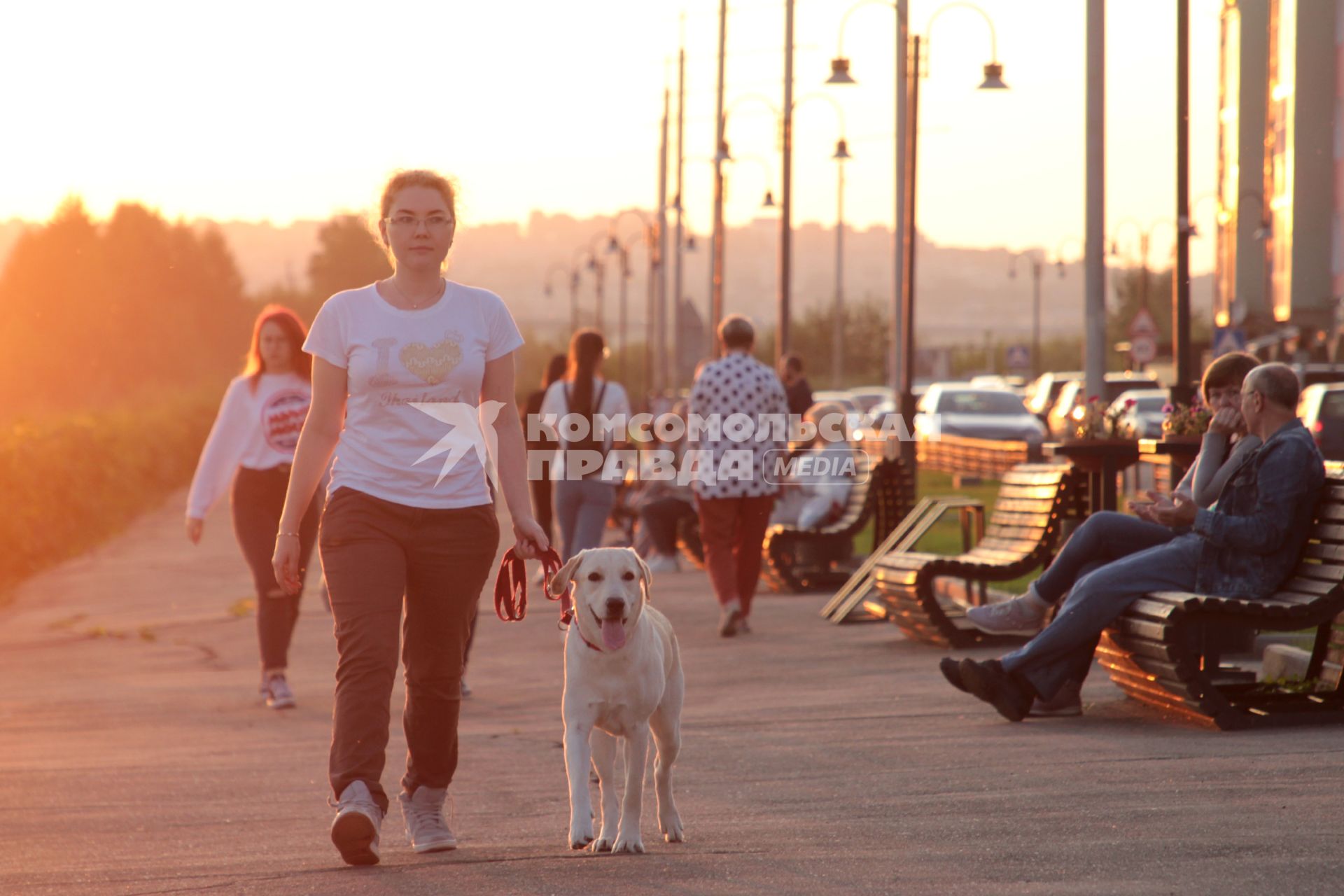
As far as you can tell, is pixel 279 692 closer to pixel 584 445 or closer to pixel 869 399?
pixel 584 445

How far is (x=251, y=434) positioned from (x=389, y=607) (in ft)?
15.9

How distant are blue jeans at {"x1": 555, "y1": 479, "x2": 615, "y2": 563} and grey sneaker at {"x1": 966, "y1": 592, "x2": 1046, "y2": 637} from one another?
4572 mm

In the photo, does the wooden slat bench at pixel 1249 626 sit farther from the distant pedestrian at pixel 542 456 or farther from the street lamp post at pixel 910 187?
the street lamp post at pixel 910 187

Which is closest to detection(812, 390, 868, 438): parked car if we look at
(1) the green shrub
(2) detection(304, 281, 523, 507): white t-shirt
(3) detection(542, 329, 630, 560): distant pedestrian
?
(1) the green shrub

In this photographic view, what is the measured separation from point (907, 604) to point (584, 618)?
19.8 ft

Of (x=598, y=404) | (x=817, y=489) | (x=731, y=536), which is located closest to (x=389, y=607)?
(x=731, y=536)

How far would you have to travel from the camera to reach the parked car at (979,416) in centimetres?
4116

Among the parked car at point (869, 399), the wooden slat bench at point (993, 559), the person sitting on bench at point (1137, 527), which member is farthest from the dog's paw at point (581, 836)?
the parked car at point (869, 399)

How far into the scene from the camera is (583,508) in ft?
44.6

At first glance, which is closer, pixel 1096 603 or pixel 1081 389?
pixel 1096 603

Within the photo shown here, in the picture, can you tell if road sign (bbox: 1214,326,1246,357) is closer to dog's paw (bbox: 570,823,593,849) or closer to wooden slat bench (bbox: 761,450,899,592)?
wooden slat bench (bbox: 761,450,899,592)

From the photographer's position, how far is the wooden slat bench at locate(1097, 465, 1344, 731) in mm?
7934

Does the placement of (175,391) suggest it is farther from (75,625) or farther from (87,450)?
(75,625)

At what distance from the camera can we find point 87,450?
3009cm
